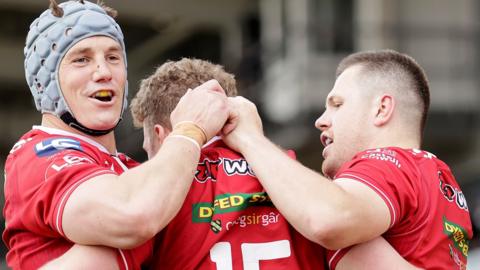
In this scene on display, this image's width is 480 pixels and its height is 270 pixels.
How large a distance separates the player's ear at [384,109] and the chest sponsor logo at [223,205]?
770 mm

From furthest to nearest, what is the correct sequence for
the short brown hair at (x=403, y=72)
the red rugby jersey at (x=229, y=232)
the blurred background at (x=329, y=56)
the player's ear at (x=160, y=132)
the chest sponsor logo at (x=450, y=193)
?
the blurred background at (x=329, y=56) → the short brown hair at (x=403, y=72) → the player's ear at (x=160, y=132) → the chest sponsor logo at (x=450, y=193) → the red rugby jersey at (x=229, y=232)

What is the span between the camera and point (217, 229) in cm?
490

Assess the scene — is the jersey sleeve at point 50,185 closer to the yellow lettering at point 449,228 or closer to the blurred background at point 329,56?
the yellow lettering at point 449,228

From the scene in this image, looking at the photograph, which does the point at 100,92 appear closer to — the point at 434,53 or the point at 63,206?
the point at 63,206

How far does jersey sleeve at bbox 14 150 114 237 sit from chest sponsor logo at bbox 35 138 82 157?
38 millimetres

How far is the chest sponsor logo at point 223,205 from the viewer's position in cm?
491

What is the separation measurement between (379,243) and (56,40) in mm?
1776

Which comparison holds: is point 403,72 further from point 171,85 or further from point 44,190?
point 44,190

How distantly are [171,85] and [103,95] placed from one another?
0.44 metres

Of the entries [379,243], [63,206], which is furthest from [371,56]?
[63,206]

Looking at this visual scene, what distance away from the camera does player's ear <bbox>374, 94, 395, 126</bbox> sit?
209 inches

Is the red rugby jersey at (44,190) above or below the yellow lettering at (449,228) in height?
above

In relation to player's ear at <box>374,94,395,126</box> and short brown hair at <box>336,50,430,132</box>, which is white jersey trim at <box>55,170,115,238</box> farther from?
short brown hair at <box>336,50,430,132</box>

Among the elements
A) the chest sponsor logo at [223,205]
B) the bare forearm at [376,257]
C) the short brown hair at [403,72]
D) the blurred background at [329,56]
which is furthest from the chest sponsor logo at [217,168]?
the blurred background at [329,56]
